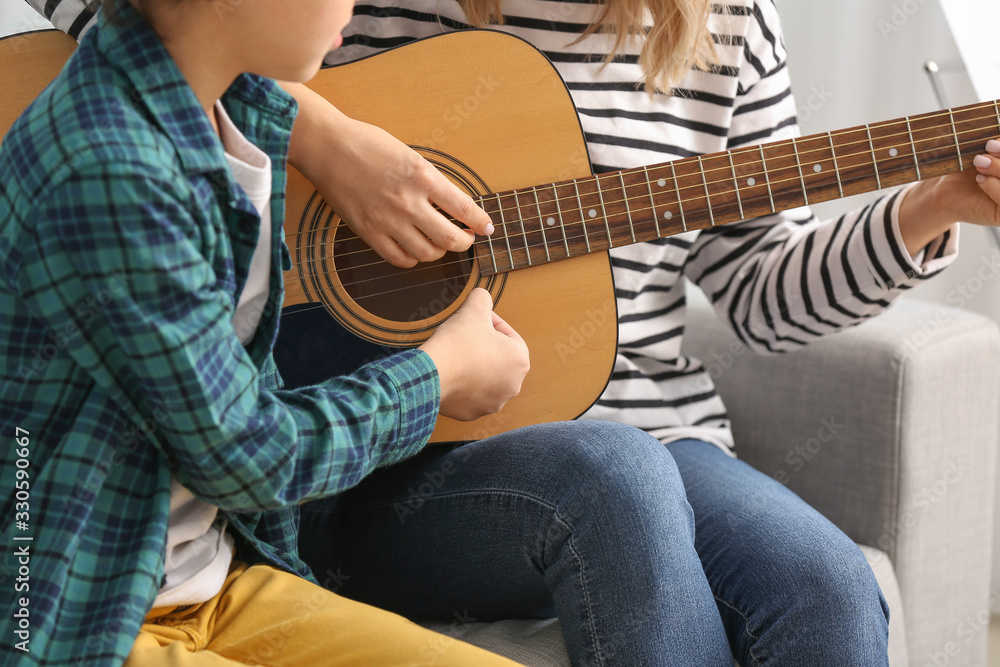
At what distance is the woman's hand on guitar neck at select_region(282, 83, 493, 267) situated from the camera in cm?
87

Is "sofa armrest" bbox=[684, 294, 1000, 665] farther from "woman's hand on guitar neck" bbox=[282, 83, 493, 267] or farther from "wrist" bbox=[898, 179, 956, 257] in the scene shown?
"woman's hand on guitar neck" bbox=[282, 83, 493, 267]

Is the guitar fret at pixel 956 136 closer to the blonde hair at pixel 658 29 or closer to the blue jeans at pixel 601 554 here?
the blonde hair at pixel 658 29

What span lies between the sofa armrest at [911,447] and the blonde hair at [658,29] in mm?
511

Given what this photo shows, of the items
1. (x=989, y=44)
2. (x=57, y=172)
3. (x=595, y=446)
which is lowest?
(x=595, y=446)

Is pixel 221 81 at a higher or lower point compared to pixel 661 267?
higher

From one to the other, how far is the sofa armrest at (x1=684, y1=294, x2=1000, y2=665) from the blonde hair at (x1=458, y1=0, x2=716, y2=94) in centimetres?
51

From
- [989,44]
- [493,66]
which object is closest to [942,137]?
[989,44]

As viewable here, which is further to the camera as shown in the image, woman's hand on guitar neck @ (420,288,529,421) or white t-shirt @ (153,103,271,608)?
→ woman's hand on guitar neck @ (420,288,529,421)

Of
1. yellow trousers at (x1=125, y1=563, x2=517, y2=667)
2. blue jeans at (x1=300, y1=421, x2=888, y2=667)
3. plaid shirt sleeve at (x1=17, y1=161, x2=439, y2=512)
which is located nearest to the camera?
plaid shirt sleeve at (x1=17, y1=161, x2=439, y2=512)

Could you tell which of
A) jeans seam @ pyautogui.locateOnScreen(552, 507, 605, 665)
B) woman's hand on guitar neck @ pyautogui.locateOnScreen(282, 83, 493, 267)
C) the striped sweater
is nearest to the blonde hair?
the striped sweater

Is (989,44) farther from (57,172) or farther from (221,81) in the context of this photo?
(57,172)

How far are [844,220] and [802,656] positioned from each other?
593 millimetres

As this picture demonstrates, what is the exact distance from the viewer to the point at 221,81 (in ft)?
2.01

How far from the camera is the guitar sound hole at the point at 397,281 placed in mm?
920
